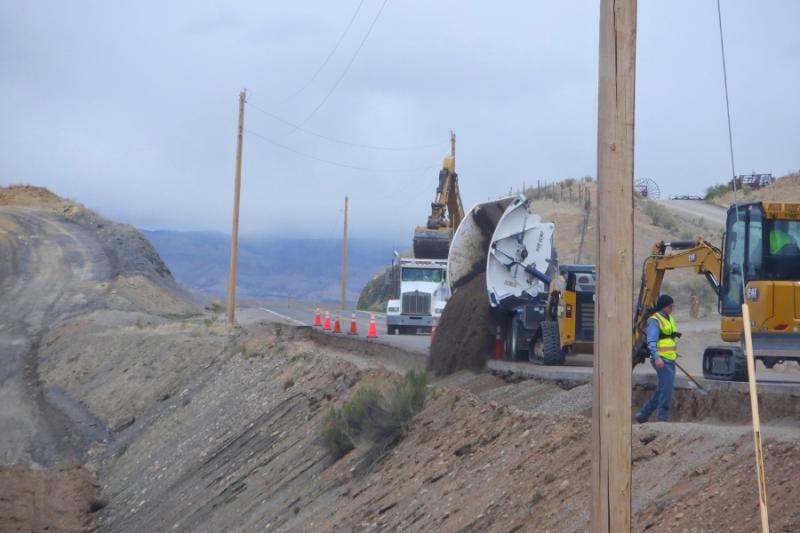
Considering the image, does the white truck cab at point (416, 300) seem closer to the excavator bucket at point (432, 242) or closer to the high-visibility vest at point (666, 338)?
the excavator bucket at point (432, 242)

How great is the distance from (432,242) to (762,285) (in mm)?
33152

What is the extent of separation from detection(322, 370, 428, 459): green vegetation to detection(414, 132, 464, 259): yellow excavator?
99.0ft

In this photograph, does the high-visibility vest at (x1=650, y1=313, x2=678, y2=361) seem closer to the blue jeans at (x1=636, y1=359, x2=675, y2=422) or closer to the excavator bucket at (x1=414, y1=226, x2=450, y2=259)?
the blue jeans at (x1=636, y1=359, x2=675, y2=422)

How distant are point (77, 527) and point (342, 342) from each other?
11.8 m

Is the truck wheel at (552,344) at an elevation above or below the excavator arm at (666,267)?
below

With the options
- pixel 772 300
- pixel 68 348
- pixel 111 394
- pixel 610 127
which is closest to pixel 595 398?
pixel 610 127

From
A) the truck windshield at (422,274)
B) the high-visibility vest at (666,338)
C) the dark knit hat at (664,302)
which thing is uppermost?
the truck windshield at (422,274)

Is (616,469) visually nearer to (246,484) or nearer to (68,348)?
(246,484)

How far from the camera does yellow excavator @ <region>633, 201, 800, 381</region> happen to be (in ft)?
52.7

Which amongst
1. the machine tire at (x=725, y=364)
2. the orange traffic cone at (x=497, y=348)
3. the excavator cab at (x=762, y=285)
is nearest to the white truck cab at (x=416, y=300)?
the orange traffic cone at (x=497, y=348)

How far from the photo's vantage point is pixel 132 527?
23.1 m

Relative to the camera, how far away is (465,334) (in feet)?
81.5

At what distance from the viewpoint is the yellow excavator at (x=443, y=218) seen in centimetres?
4884

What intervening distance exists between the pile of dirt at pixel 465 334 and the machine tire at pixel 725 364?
722 cm
